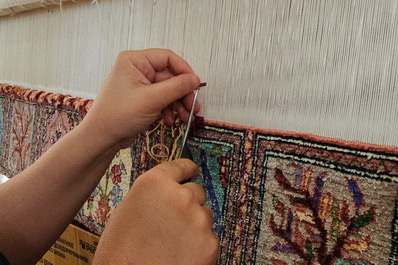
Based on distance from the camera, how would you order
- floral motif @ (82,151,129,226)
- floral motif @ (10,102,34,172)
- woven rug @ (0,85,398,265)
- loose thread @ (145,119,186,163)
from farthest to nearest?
floral motif @ (10,102,34,172), floral motif @ (82,151,129,226), loose thread @ (145,119,186,163), woven rug @ (0,85,398,265)

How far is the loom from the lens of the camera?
1.80ft

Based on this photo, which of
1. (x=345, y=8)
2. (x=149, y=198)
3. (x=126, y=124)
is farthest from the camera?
(x=126, y=124)

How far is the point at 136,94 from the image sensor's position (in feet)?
2.16

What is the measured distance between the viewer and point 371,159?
543 mm

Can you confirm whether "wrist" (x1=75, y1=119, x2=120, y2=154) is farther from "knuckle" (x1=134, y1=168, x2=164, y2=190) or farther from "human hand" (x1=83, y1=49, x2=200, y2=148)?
"knuckle" (x1=134, y1=168, x2=164, y2=190)

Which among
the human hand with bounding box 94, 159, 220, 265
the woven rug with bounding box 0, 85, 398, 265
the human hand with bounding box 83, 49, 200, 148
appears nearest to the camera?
the human hand with bounding box 94, 159, 220, 265

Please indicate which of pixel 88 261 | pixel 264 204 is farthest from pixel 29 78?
pixel 264 204

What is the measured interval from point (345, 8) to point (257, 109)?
25cm

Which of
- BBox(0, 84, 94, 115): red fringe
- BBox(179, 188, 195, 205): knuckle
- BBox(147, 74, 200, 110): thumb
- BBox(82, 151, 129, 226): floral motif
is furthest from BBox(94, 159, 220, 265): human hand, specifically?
BBox(0, 84, 94, 115): red fringe

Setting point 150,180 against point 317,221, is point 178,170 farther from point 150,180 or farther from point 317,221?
point 317,221

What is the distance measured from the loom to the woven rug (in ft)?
0.12

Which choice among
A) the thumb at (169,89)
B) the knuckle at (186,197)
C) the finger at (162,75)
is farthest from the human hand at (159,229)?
the finger at (162,75)

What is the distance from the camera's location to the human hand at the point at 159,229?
17.2 inches

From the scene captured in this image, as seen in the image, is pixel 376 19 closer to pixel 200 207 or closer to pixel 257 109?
pixel 257 109
